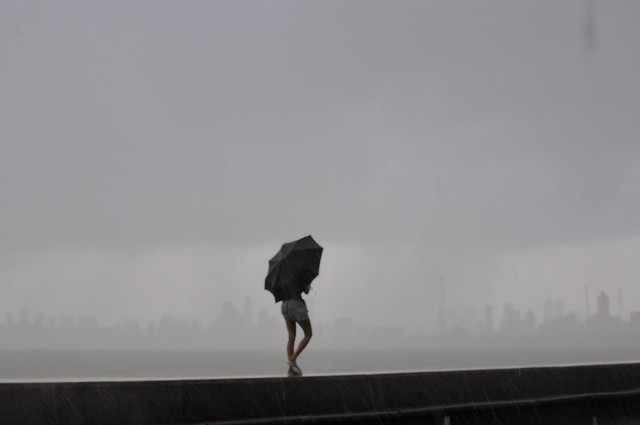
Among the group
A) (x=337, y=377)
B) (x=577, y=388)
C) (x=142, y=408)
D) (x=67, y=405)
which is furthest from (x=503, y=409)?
(x=67, y=405)

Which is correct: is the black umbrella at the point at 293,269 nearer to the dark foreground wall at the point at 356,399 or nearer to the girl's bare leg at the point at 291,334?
the girl's bare leg at the point at 291,334

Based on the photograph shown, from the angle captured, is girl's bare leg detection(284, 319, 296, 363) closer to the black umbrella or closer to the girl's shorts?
the girl's shorts

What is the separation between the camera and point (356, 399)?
9562mm

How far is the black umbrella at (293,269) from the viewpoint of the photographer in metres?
10.8

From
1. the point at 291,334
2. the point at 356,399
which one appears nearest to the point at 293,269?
the point at 291,334

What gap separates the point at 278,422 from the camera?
8852 millimetres

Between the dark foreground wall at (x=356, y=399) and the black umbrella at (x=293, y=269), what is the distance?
173cm

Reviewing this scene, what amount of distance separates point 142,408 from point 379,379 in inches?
116

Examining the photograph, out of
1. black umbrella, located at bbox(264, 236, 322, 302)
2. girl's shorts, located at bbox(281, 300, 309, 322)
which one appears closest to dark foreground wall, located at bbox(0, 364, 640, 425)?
girl's shorts, located at bbox(281, 300, 309, 322)

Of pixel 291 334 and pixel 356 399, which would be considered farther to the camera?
pixel 291 334

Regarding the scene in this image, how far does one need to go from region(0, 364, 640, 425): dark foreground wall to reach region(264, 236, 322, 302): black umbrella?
173cm

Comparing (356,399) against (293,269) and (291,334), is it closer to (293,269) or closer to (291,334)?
(291,334)

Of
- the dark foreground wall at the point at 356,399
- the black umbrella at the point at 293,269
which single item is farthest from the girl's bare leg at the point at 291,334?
the dark foreground wall at the point at 356,399

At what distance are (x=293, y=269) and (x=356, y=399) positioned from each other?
2053mm
